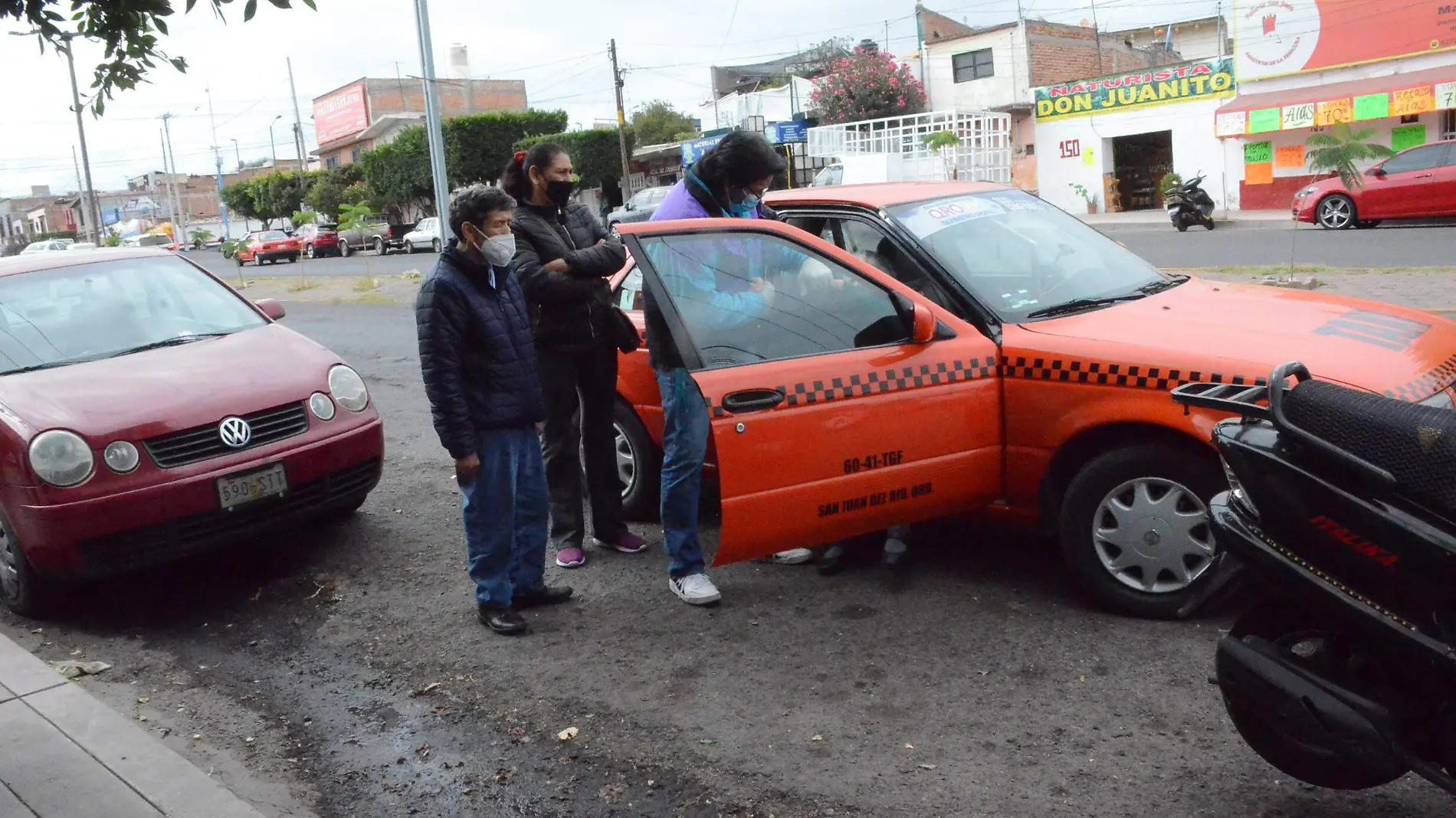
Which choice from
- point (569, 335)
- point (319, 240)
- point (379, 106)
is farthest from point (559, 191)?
point (379, 106)

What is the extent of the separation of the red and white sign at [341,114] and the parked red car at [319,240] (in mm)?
27792

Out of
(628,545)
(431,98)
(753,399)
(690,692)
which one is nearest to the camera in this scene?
(690,692)

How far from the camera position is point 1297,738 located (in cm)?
272

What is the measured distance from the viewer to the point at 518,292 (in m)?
4.43

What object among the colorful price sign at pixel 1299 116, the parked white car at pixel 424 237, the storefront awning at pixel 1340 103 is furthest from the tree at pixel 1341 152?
the parked white car at pixel 424 237

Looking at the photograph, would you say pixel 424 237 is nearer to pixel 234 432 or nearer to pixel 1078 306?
pixel 234 432

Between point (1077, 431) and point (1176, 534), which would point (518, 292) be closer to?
point (1077, 431)

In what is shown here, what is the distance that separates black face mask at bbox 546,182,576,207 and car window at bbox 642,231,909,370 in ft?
1.94

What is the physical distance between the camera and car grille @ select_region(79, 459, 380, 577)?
4.69 meters

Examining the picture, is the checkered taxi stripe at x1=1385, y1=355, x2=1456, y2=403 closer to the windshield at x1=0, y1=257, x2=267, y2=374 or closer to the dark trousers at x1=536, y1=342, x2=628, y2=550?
the dark trousers at x1=536, y1=342, x2=628, y2=550

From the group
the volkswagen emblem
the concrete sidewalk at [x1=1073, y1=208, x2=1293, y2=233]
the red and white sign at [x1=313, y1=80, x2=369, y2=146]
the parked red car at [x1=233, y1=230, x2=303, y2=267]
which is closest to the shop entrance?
the concrete sidewalk at [x1=1073, y1=208, x2=1293, y2=233]

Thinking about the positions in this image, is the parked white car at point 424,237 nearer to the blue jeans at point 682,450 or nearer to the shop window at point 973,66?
the shop window at point 973,66

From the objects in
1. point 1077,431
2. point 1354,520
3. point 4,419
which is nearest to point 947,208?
point 1077,431

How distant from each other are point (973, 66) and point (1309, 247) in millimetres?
24289
